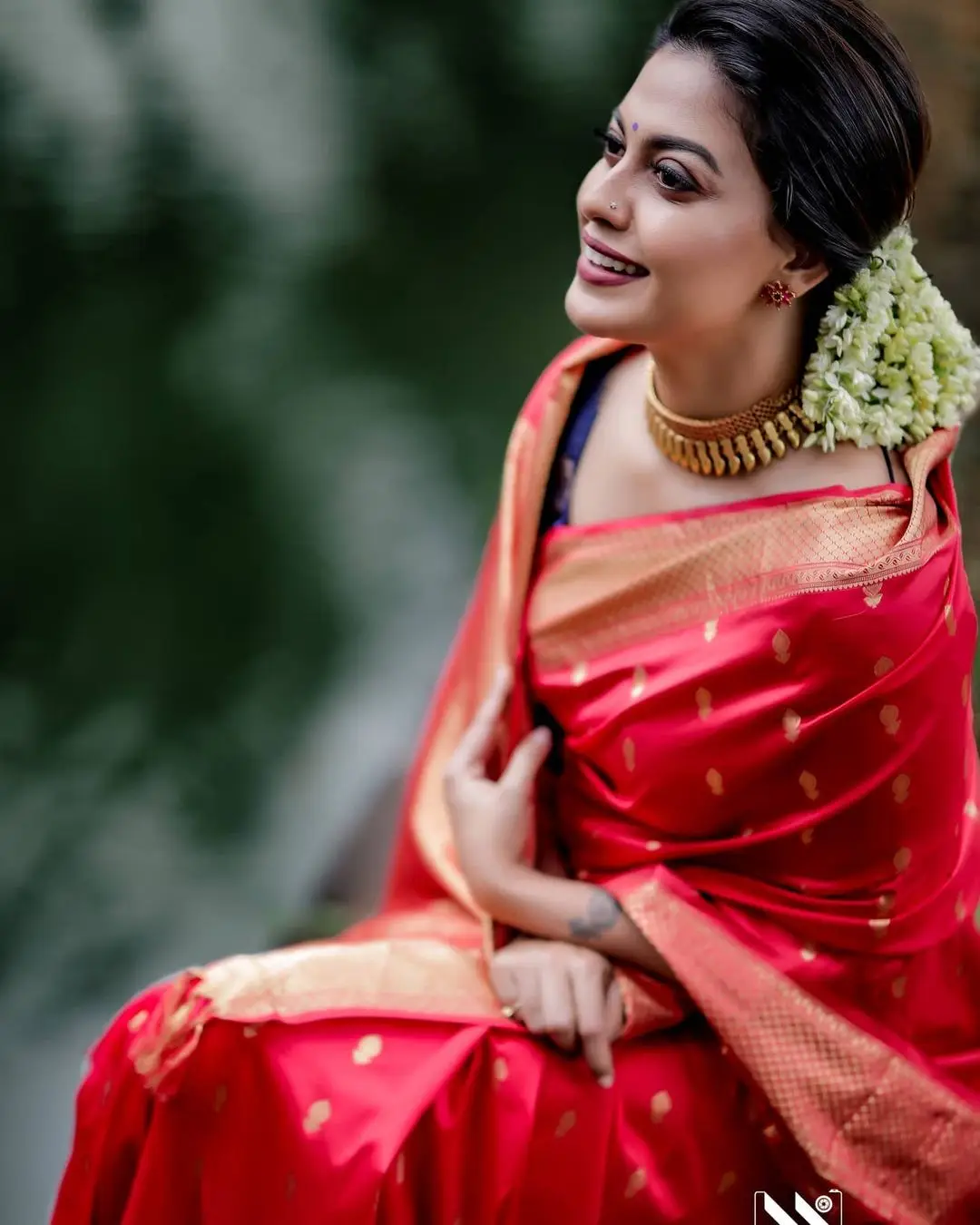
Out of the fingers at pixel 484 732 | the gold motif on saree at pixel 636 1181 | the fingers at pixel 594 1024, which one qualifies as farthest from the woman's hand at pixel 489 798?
the gold motif on saree at pixel 636 1181

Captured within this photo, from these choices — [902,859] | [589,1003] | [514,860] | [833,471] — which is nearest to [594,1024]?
[589,1003]

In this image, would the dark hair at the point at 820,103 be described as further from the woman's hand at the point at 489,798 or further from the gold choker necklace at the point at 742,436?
the woman's hand at the point at 489,798

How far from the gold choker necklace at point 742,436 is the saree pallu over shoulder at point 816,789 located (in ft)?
0.13

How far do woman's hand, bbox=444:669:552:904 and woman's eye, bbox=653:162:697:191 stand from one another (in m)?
0.38

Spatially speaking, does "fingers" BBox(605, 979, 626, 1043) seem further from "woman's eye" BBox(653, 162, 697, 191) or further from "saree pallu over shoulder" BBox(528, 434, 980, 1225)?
"woman's eye" BBox(653, 162, 697, 191)

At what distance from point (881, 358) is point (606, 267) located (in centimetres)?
20

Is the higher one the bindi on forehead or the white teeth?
the bindi on forehead

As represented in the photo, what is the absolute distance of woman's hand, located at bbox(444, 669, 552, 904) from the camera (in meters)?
0.96

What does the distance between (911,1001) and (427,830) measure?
0.40m

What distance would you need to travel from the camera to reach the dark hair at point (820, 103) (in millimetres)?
808

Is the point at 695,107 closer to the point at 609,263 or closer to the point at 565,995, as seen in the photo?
the point at 609,263

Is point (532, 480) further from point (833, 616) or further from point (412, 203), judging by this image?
point (412, 203)

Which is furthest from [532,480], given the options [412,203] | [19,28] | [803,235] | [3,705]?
[412,203]

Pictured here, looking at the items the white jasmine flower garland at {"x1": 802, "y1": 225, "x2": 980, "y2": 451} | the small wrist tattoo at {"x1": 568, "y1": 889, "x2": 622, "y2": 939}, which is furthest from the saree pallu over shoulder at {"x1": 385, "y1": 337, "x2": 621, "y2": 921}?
the white jasmine flower garland at {"x1": 802, "y1": 225, "x2": 980, "y2": 451}
